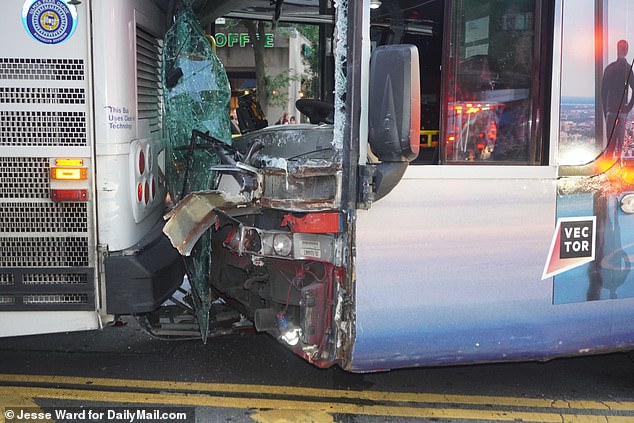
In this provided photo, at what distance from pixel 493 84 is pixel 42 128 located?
2.44 m

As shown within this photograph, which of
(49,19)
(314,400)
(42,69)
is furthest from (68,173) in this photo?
(314,400)

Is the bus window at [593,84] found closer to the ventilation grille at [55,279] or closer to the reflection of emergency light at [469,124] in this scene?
the reflection of emergency light at [469,124]

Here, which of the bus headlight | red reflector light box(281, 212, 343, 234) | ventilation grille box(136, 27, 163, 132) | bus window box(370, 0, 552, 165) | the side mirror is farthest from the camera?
ventilation grille box(136, 27, 163, 132)

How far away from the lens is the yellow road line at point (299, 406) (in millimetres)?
4254

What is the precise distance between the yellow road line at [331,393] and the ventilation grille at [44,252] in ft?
3.89

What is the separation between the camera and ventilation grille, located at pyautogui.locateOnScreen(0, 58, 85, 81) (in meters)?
3.63

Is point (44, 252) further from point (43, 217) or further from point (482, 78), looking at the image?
point (482, 78)

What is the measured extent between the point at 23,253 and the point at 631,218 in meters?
3.42

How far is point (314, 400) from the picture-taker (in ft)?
14.6

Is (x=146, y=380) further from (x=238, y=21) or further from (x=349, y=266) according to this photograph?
(x=238, y=21)

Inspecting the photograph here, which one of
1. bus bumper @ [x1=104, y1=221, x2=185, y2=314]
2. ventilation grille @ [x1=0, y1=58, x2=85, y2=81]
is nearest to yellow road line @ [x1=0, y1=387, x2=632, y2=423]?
bus bumper @ [x1=104, y1=221, x2=185, y2=314]

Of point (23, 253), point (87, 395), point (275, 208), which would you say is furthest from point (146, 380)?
point (275, 208)

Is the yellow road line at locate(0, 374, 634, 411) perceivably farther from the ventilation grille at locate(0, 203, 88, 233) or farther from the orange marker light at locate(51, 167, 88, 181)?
the orange marker light at locate(51, 167, 88, 181)

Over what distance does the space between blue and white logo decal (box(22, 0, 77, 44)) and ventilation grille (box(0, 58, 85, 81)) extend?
0.12 m
